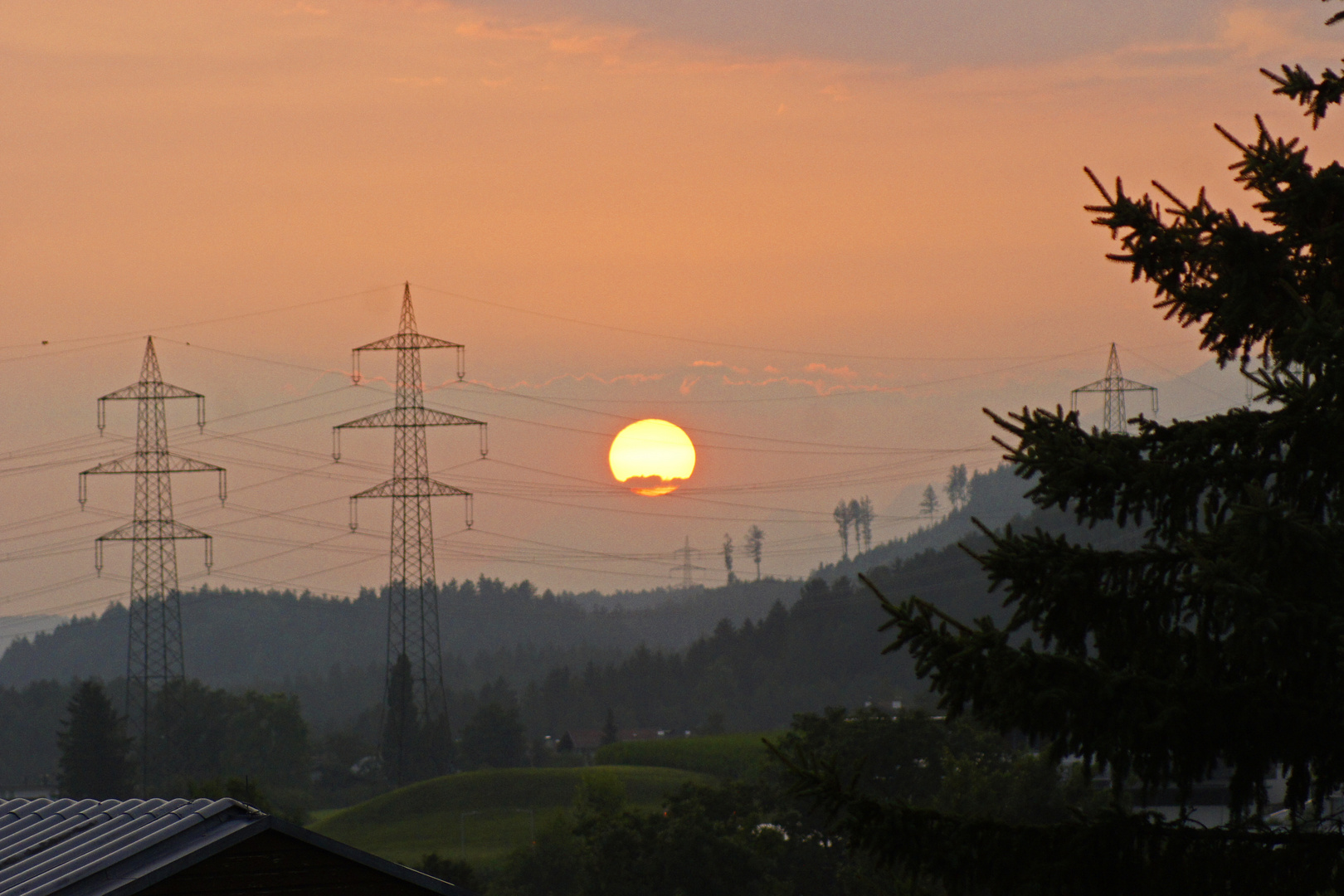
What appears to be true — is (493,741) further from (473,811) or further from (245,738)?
(473,811)

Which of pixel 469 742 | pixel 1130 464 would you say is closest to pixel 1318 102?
pixel 1130 464

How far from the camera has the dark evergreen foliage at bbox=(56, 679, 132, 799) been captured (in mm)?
135750

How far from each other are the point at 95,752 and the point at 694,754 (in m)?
58.8

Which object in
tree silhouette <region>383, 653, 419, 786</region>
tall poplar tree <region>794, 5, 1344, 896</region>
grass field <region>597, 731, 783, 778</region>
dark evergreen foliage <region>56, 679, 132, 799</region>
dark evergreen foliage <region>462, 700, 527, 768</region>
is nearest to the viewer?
tall poplar tree <region>794, 5, 1344, 896</region>

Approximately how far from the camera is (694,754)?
153500 millimetres

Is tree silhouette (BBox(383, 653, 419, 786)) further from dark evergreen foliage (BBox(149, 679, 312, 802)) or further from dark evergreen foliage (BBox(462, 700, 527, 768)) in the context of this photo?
dark evergreen foliage (BBox(149, 679, 312, 802))

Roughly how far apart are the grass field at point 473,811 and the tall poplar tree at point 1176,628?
100372 millimetres

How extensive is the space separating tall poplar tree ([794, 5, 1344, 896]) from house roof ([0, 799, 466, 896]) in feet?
27.9

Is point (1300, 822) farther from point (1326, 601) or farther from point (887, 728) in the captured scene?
point (887, 728)

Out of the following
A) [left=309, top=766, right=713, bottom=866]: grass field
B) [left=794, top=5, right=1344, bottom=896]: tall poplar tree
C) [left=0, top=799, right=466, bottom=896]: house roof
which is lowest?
[left=309, top=766, right=713, bottom=866]: grass field

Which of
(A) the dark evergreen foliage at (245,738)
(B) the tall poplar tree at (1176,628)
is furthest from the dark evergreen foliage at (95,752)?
(B) the tall poplar tree at (1176,628)

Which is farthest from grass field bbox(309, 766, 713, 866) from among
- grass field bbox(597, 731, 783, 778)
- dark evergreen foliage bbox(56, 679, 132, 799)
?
dark evergreen foliage bbox(56, 679, 132, 799)

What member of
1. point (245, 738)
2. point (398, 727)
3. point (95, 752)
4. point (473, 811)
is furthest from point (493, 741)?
point (95, 752)

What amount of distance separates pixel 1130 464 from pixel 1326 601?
227cm
